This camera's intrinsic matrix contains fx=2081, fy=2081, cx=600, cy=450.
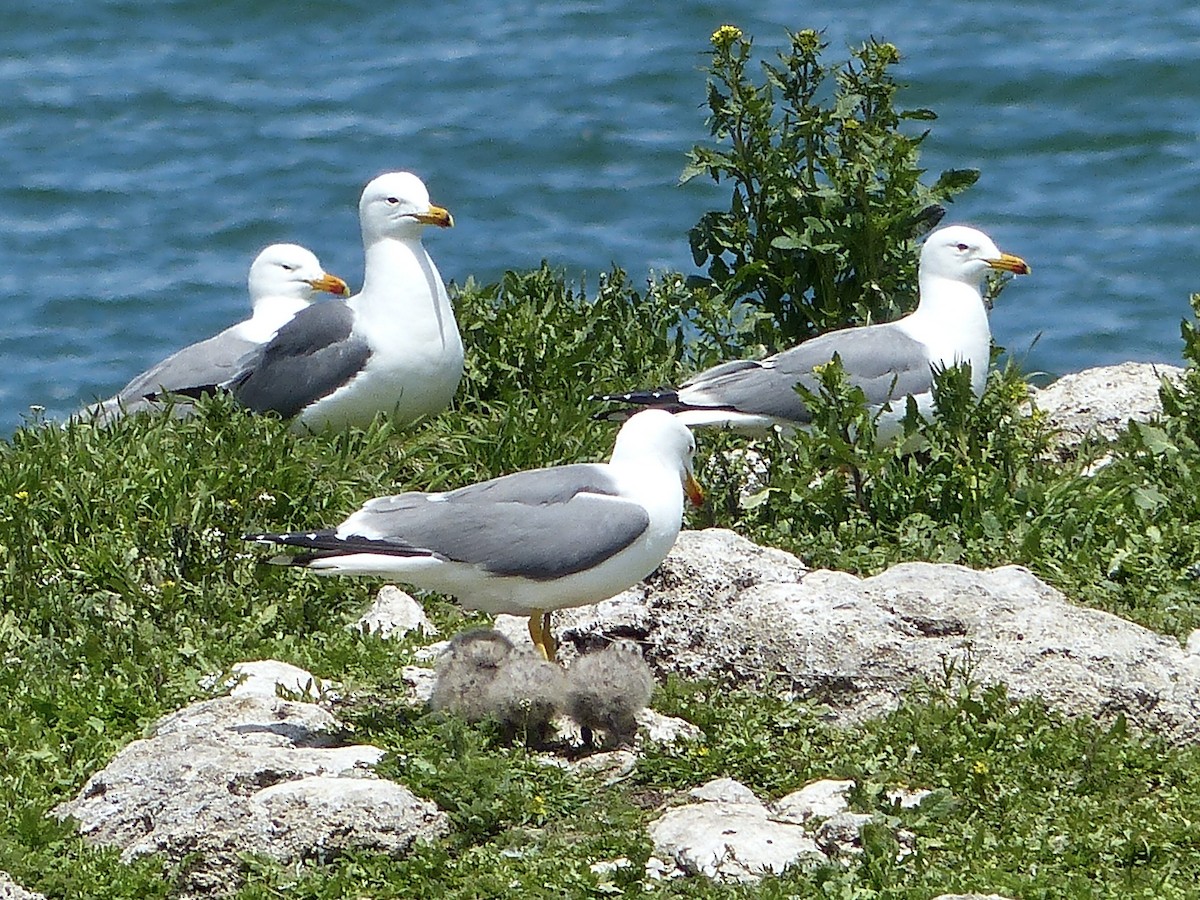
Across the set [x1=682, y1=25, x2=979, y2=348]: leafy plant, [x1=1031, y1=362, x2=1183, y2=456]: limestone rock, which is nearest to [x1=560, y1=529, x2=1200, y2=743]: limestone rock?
[x1=1031, y1=362, x2=1183, y2=456]: limestone rock

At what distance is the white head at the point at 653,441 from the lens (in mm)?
6719

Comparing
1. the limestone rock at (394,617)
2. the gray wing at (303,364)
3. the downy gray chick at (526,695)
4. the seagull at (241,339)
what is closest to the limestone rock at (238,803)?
the downy gray chick at (526,695)

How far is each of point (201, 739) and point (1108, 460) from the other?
4.30 metres

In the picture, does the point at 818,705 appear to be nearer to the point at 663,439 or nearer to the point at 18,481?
the point at 663,439

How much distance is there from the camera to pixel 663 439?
6750 millimetres

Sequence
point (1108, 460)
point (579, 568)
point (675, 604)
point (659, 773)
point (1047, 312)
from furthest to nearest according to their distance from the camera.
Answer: point (1047, 312), point (1108, 460), point (675, 604), point (579, 568), point (659, 773)

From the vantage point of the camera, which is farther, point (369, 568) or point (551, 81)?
point (551, 81)

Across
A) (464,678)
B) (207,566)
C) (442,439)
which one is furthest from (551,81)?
(464,678)

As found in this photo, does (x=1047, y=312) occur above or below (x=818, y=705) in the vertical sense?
below

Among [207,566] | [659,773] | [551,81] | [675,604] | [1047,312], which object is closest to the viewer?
[659,773]

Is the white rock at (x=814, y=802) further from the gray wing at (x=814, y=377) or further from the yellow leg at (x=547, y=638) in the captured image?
the gray wing at (x=814, y=377)

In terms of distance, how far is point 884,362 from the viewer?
8.60m

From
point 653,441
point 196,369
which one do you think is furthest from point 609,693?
point 196,369

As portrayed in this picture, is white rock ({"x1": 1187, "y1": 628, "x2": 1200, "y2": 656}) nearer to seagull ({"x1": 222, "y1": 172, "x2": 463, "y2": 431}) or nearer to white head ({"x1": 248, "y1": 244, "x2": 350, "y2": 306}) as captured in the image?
seagull ({"x1": 222, "y1": 172, "x2": 463, "y2": 431})
